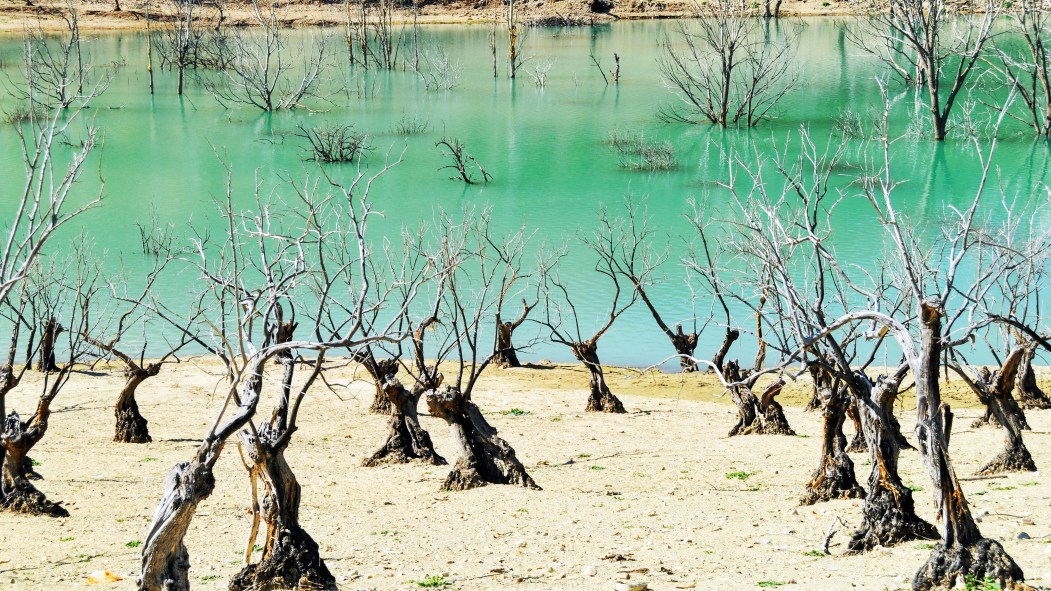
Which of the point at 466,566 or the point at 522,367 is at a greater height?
the point at 466,566

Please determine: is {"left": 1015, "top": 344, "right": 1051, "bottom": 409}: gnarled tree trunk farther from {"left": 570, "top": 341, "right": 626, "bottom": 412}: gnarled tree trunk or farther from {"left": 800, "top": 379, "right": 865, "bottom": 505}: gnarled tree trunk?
{"left": 800, "top": 379, "right": 865, "bottom": 505}: gnarled tree trunk

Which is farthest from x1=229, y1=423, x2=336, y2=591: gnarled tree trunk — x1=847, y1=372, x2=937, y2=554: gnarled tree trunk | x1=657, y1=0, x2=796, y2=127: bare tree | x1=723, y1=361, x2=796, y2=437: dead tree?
x1=657, y1=0, x2=796, y2=127: bare tree

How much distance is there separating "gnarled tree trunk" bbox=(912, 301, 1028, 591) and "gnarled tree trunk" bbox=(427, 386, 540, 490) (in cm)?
477

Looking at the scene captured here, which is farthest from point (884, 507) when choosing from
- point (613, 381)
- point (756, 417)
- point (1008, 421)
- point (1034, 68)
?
point (1034, 68)

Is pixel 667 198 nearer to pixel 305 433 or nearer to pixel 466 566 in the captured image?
pixel 305 433

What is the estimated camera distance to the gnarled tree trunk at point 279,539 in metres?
7.46

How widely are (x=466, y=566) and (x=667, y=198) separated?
21.8 m

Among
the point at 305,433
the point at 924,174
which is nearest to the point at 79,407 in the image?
the point at 305,433

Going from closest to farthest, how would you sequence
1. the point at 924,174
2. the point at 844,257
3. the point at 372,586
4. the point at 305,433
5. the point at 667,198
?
the point at 372,586 → the point at 305,433 → the point at 844,257 → the point at 667,198 → the point at 924,174

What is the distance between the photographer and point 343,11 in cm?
7138

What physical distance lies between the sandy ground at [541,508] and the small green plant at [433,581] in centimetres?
9

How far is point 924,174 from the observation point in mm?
31453

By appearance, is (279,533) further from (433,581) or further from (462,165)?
(462,165)

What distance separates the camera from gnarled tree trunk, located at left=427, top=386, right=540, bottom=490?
35.6ft
